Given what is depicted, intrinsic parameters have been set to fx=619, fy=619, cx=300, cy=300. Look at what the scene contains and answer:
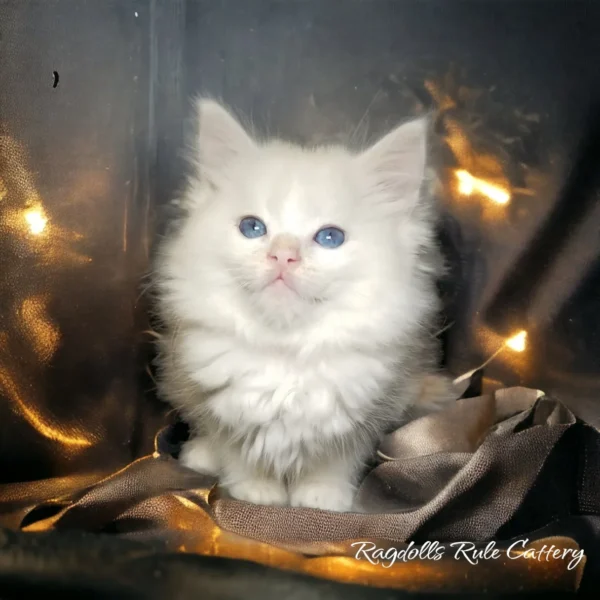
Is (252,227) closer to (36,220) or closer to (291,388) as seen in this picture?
(291,388)

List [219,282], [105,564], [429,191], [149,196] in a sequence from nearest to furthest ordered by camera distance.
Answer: [105,564]
[219,282]
[429,191]
[149,196]

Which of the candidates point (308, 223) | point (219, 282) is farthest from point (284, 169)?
point (219, 282)

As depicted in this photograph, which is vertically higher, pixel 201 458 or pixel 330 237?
pixel 330 237

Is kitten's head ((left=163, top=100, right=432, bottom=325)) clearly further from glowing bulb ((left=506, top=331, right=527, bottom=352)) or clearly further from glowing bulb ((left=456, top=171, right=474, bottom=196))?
glowing bulb ((left=506, top=331, right=527, bottom=352))

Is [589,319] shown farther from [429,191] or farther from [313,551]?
[313,551]

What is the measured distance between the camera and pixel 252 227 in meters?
1.29

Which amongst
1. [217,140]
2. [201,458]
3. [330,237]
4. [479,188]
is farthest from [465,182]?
[201,458]

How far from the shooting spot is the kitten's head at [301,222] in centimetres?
121

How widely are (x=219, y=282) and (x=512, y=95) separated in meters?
0.87

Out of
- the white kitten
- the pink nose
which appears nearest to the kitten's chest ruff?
the white kitten

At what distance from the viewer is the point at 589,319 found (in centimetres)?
151

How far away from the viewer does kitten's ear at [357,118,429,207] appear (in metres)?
1.30

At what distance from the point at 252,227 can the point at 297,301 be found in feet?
0.64

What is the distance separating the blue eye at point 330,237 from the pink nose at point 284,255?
0.32ft
